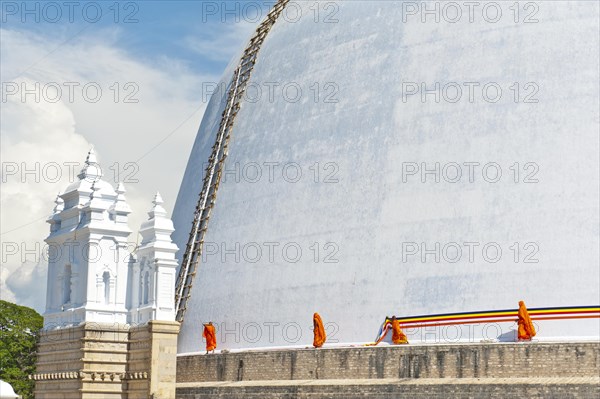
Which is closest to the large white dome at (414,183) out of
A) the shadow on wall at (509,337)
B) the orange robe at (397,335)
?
the shadow on wall at (509,337)

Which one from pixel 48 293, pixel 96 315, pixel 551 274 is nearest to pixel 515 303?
pixel 551 274

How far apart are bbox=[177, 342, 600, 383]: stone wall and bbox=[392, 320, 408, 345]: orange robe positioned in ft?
0.84

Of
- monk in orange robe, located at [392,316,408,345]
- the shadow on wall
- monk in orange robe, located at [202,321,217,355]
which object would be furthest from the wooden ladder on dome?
the shadow on wall

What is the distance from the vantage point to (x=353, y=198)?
2580 cm

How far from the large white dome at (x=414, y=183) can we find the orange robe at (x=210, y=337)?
18 centimetres

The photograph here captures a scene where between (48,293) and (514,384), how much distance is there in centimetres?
1066

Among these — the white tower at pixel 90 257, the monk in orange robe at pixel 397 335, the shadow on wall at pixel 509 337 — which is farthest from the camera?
the white tower at pixel 90 257

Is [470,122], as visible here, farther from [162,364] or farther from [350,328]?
[162,364]

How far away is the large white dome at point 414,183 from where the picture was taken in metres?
23.6

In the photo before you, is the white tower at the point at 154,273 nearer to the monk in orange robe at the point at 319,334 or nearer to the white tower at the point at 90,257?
the white tower at the point at 90,257

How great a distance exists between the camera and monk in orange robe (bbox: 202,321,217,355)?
2692 cm

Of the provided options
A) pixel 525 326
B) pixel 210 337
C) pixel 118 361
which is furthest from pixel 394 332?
pixel 118 361

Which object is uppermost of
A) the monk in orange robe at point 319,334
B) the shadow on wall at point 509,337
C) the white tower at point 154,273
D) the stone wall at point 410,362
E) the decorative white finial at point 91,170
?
the decorative white finial at point 91,170

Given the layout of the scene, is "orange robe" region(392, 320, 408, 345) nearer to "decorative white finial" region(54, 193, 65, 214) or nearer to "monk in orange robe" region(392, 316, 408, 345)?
"monk in orange robe" region(392, 316, 408, 345)
